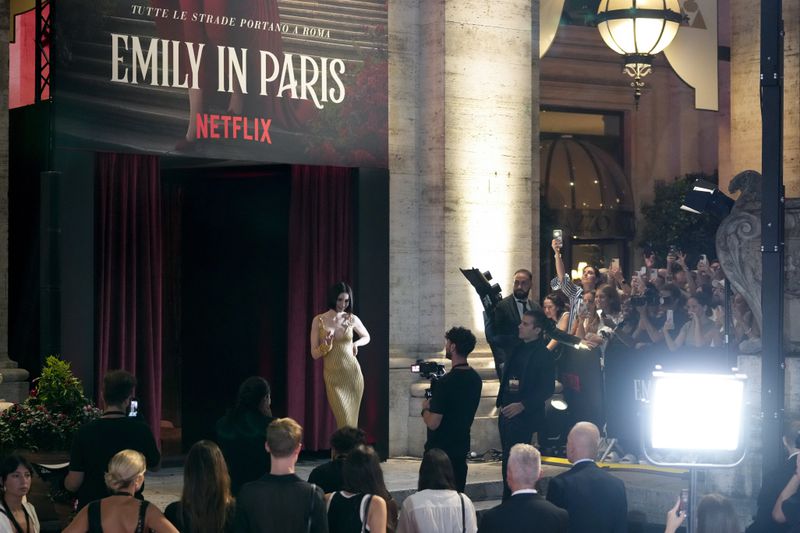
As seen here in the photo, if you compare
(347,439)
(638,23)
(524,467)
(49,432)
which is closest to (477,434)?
(638,23)

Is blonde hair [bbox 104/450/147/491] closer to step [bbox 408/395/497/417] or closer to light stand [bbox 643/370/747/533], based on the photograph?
light stand [bbox 643/370/747/533]

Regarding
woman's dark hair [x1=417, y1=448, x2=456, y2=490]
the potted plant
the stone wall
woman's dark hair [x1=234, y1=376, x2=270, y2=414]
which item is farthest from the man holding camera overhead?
the stone wall

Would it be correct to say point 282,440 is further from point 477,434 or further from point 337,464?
point 477,434

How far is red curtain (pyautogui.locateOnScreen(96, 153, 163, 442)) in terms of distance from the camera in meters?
14.3

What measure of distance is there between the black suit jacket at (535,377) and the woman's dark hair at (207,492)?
5.21 m

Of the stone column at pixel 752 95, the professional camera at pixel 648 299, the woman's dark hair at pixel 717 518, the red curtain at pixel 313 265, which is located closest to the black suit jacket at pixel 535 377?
the professional camera at pixel 648 299

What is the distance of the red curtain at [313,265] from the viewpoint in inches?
608

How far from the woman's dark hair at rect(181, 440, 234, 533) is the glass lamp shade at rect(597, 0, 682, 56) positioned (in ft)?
27.8

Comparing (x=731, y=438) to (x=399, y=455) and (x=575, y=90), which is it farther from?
(x=575, y=90)

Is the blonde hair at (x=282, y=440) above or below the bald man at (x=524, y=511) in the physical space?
above

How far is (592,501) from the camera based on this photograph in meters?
8.36

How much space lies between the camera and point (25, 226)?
13.9 meters

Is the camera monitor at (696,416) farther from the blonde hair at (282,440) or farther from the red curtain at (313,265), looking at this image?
the red curtain at (313,265)

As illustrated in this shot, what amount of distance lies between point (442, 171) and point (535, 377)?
12.3 ft
